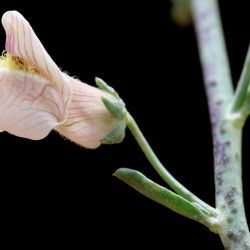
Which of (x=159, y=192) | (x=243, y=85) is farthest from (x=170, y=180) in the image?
(x=243, y=85)

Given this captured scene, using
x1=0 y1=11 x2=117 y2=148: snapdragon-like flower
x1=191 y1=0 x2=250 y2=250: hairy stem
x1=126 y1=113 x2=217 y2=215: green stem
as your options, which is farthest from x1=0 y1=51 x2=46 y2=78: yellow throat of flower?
x1=191 y1=0 x2=250 y2=250: hairy stem

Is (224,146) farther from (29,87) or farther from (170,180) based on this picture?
(29,87)

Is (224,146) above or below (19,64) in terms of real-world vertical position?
below

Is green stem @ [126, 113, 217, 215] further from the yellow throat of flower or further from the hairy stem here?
the yellow throat of flower

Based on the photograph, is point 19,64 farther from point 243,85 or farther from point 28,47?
point 243,85

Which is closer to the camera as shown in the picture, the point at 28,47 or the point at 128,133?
the point at 28,47

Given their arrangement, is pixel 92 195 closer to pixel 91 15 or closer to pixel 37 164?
pixel 37 164
